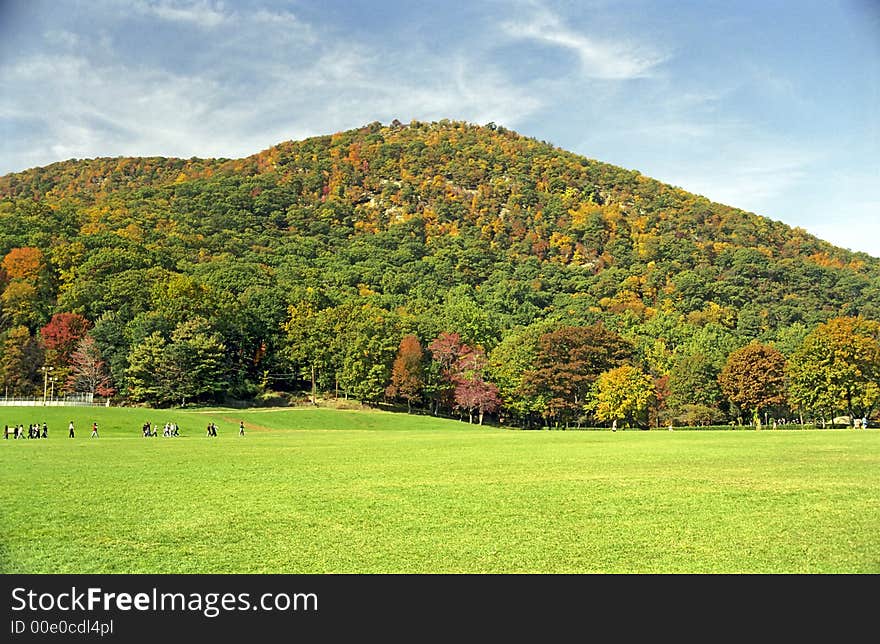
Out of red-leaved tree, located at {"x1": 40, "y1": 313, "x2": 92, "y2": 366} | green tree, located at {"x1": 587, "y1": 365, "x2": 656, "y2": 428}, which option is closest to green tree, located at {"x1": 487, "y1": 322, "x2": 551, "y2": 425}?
green tree, located at {"x1": 587, "y1": 365, "x2": 656, "y2": 428}

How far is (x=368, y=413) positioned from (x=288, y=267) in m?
43.3

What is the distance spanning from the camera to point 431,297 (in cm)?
Answer: 10631

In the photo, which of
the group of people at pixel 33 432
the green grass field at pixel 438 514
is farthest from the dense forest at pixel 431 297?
the green grass field at pixel 438 514

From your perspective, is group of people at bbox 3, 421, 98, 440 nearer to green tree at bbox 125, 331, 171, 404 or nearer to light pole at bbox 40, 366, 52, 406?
light pole at bbox 40, 366, 52, 406

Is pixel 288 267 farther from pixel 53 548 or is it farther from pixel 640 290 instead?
pixel 53 548

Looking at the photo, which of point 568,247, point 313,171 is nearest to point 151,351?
point 568,247

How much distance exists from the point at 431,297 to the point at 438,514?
305 ft

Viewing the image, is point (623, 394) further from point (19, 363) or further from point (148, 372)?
point (19, 363)

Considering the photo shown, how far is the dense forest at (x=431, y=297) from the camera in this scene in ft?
230

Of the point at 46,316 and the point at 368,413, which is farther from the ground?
the point at 46,316

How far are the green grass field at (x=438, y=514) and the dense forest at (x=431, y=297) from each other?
46186 mm

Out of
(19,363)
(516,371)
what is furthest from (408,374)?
(19,363)

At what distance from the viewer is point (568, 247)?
127m

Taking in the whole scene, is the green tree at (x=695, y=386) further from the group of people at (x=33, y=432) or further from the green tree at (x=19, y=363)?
the green tree at (x=19, y=363)
